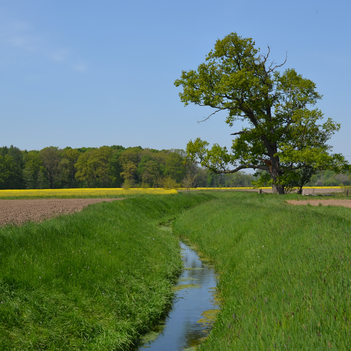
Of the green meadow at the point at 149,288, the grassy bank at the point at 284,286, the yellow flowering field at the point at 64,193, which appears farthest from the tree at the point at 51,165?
the grassy bank at the point at 284,286

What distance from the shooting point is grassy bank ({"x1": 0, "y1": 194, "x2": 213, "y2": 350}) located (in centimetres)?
667

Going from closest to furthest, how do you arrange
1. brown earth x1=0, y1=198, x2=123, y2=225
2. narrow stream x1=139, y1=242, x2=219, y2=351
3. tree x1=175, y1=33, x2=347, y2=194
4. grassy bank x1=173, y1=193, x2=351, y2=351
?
grassy bank x1=173, y1=193, x2=351, y2=351 < narrow stream x1=139, y1=242, x2=219, y2=351 < brown earth x1=0, y1=198, x2=123, y2=225 < tree x1=175, y1=33, x2=347, y2=194

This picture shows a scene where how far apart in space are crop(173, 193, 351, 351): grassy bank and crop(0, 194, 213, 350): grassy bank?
2.07m

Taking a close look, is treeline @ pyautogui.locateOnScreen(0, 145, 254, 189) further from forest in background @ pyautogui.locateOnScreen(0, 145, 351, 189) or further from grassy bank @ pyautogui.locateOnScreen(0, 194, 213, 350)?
grassy bank @ pyautogui.locateOnScreen(0, 194, 213, 350)

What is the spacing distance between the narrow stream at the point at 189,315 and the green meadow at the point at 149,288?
1.08 ft

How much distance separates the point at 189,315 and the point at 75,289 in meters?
3.06

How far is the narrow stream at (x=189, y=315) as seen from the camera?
7.52 metres

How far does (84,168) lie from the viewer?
381 feet

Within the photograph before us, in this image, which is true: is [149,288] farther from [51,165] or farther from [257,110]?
[51,165]

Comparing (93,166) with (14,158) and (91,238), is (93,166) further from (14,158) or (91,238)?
(91,238)

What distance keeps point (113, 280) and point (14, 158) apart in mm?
111553

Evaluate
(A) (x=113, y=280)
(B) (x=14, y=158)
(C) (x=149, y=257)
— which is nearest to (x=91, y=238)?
(C) (x=149, y=257)

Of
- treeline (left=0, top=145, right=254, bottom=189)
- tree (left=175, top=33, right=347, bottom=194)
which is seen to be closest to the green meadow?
tree (left=175, top=33, right=347, bottom=194)

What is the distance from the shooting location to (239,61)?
38.2m
